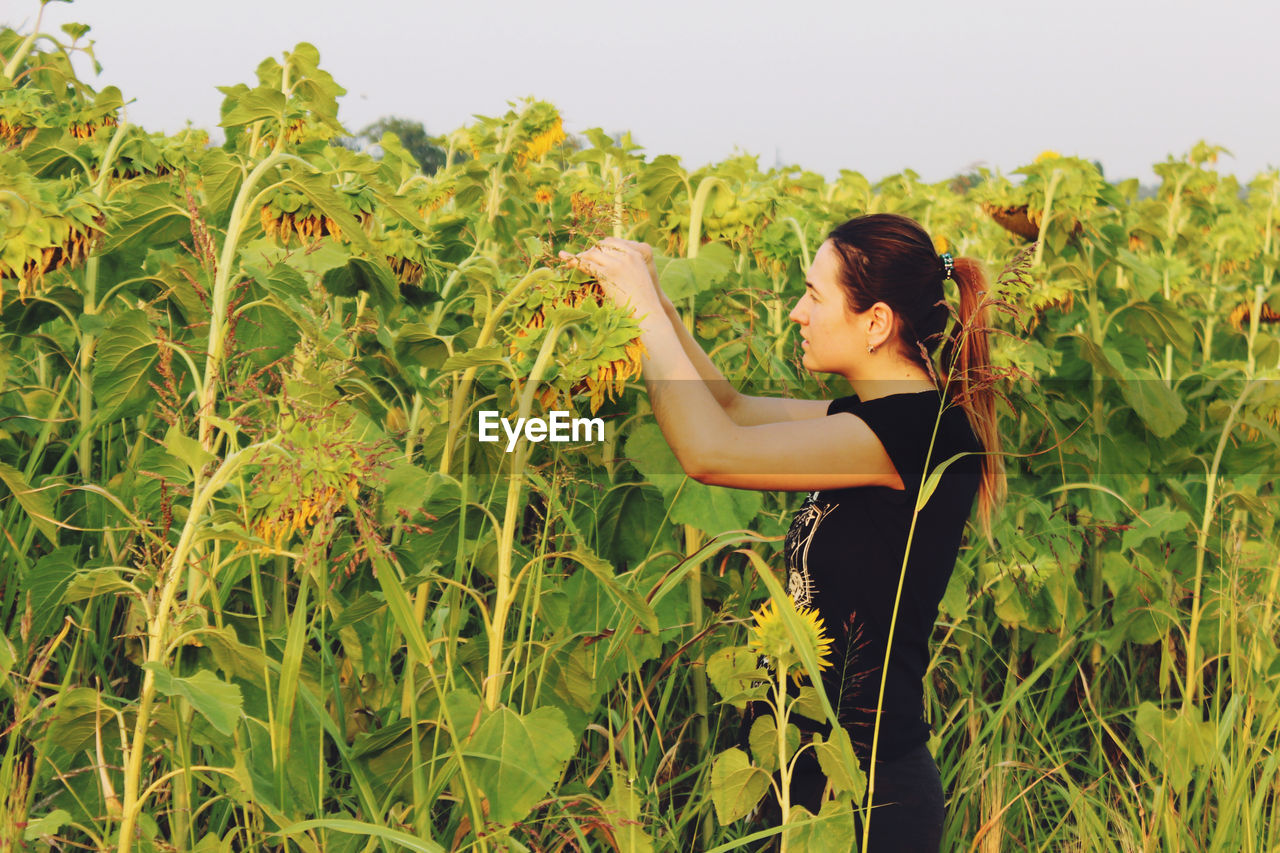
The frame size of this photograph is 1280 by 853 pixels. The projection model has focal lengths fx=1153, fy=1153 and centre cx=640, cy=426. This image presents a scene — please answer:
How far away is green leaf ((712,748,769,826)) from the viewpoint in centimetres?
168

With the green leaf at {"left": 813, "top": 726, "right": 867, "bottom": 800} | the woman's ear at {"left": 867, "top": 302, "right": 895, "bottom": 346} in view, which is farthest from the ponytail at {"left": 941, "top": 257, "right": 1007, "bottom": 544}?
the green leaf at {"left": 813, "top": 726, "right": 867, "bottom": 800}

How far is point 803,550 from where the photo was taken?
220 centimetres

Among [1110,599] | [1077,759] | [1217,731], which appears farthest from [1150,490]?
[1217,731]

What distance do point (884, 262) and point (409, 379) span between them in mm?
1028

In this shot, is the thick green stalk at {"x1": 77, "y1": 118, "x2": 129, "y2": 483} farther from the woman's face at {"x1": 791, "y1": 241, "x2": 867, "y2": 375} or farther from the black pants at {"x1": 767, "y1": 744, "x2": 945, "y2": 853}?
the black pants at {"x1": 767, "y1": 744, "x2": 945, "y2": 853}

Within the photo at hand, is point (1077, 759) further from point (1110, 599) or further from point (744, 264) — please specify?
point (744, 264)

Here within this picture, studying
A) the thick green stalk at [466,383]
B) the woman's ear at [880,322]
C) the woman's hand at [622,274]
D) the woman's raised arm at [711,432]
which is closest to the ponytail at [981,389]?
the woman's ear at [880,322]

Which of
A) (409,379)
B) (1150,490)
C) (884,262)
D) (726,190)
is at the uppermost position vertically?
(726,190)

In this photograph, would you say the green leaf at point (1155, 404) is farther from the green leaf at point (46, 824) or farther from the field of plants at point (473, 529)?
the green leaf at point (46, 824)

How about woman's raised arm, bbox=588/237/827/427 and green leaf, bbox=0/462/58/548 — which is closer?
green leaf, bbox=0/462/58/548

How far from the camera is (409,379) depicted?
2488 millimetres

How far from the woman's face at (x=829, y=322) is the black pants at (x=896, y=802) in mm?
744

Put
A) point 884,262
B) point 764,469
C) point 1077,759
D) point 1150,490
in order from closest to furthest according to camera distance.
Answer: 1. point 764,469
2. point 884,262
3. point 1077,759
4. point 1150,490

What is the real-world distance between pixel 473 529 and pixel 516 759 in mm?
627
